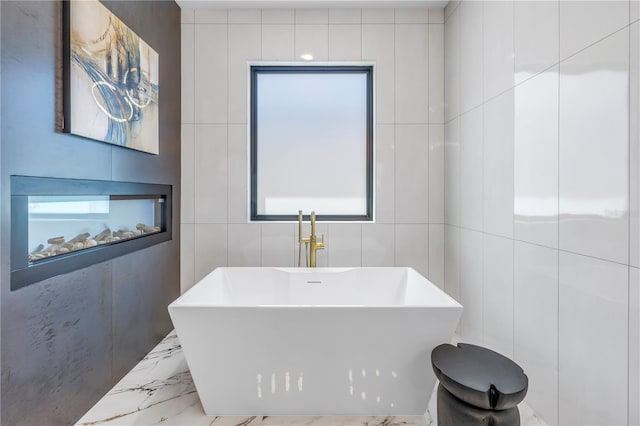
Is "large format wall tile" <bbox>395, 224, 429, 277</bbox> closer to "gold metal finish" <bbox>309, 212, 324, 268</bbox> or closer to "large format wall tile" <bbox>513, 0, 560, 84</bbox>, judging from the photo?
"gold metal finish" <bbox>309, 212, 324, 268</bbox>

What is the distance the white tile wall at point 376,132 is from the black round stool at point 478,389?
51.8 inches

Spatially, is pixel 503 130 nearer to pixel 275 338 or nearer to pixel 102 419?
pixel 275 338

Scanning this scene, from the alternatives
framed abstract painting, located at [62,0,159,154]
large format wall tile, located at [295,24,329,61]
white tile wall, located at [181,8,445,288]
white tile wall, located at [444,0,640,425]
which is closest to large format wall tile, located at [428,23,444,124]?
white tile wall, located at [181,8,445,288]

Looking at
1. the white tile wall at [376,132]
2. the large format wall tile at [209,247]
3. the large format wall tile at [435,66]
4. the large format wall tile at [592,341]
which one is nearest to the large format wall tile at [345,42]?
the white tile wall at [376,132]

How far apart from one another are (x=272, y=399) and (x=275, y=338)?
32 cm

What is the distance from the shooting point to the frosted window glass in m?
2.62

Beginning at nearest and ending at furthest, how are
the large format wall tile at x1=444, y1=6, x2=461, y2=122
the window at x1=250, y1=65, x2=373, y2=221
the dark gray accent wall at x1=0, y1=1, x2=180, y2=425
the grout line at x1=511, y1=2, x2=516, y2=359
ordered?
the dark gray accent wall at x1=0, y1=1, x2=180, y2=425 → the grout line at x1=511, y1=2, x2=516, y2=359 → the large format wall tile at x1=444, y1=6, x2=461, y2=122 → the window at x1=250, y1=65, x2=373, y2=221

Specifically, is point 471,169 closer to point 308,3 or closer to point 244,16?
point 308,3

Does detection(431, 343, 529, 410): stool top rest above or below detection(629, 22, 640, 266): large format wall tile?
below

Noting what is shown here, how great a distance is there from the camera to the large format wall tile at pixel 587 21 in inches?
41.8

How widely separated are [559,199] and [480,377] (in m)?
0.73

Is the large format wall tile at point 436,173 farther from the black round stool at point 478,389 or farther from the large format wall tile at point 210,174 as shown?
the large format wall tile at point 210,174

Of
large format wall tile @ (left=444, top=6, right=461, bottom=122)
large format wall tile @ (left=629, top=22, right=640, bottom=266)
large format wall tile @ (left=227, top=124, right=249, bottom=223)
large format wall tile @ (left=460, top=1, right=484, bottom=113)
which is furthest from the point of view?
large format wall tile @ (left=227, top=124, right=249, bottom=223)

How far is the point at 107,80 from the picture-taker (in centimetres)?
162
